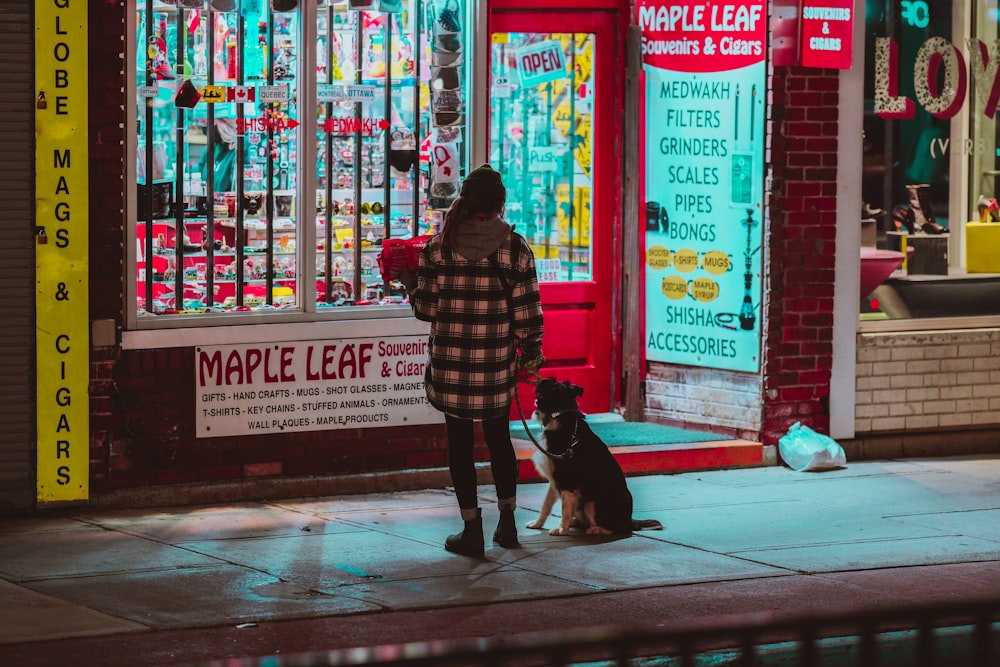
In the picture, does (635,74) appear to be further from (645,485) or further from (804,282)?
(645,485)

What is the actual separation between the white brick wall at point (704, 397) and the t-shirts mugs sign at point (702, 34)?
203cm

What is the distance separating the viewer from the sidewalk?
6.53 meters

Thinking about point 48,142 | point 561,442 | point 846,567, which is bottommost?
point 846,567

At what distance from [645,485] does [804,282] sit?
1.78 meters

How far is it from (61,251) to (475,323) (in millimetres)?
2327

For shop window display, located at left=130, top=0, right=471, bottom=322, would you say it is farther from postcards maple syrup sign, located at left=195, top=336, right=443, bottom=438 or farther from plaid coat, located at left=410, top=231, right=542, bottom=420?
plaid coat, located at left=410, top=231, right=542, bottom=420

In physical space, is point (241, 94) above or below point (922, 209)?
above

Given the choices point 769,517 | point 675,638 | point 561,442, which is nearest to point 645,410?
point 769,517

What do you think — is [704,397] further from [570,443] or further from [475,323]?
[475,323]

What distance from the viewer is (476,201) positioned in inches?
303

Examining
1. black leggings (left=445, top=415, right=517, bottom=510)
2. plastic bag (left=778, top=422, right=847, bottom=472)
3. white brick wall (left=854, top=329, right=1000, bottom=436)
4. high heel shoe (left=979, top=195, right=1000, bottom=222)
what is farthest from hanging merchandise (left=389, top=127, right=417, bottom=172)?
high heel shoe (left=979, top=195, right=1000, bottom=222)

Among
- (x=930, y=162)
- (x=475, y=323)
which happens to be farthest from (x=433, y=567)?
(x=930, y=162)

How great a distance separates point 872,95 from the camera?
10.5 meters

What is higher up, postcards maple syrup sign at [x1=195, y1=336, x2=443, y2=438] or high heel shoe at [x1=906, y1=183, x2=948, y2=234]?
high heel shoe at [x1=906, y1=183, x2=948, y2=234]
